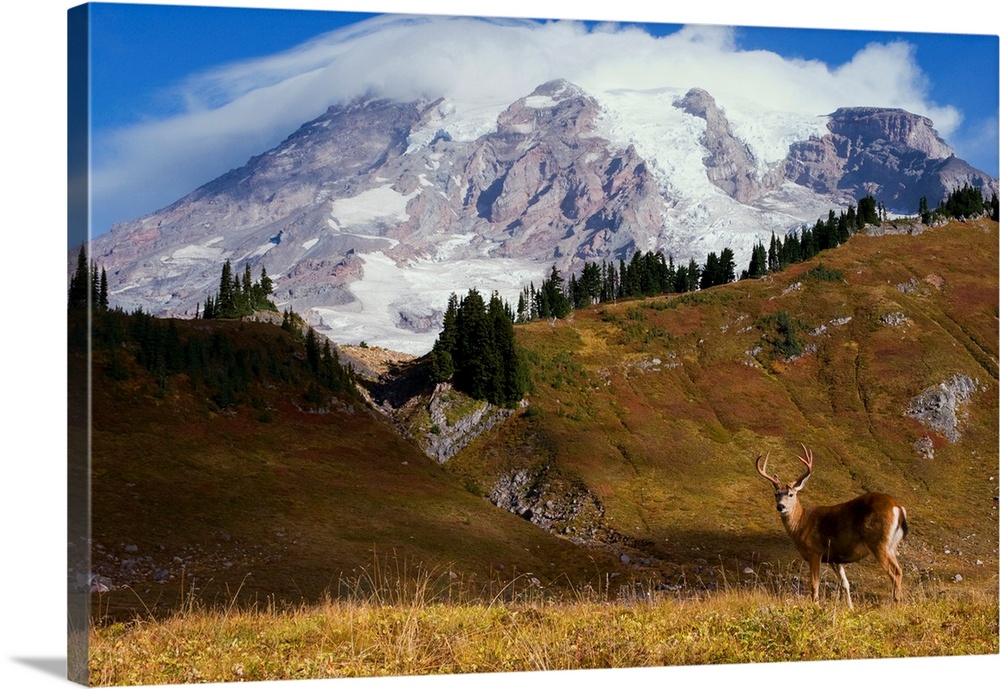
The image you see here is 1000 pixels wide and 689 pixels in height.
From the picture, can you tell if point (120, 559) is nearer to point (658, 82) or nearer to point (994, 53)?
point (658, 82)

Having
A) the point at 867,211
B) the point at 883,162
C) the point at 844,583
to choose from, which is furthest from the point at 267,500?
the point at 867,211

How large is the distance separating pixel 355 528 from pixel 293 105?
801 centimetres

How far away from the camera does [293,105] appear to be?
73.4ft

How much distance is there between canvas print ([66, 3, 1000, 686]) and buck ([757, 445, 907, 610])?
2.0 inches

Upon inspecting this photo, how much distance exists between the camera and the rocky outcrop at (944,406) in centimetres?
2583

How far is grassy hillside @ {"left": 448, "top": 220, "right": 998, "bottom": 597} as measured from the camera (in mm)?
24922

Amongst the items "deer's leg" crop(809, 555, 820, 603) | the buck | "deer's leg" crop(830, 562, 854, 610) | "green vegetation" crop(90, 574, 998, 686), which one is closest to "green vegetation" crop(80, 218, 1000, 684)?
"green vegetation" crop(90, 574, 998, 686)

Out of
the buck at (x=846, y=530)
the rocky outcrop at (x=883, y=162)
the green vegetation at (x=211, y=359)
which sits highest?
the rocky outcrop at (x=883, y=162)

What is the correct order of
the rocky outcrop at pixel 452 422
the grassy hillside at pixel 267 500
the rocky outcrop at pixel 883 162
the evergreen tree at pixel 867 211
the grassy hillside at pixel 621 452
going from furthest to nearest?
the evergreen tree at pixel 867 211
the rocky outcrop at pixel 452 422
the rocky outcrop at pixel 883 162
the grassy hillside at pixel 621 452
the grassy hillside at pixel 267 500

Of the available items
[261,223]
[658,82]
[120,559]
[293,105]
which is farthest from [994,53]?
[120,559]

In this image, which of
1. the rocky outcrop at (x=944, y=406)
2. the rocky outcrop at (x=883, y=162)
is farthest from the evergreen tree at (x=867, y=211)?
the rocky outcrop at (x=944, y=406)

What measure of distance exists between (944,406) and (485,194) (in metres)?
11.1

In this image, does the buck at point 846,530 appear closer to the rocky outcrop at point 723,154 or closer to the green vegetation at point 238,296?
the rocky outcrop at point 723,154

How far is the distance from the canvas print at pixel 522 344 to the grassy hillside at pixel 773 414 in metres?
0.09
